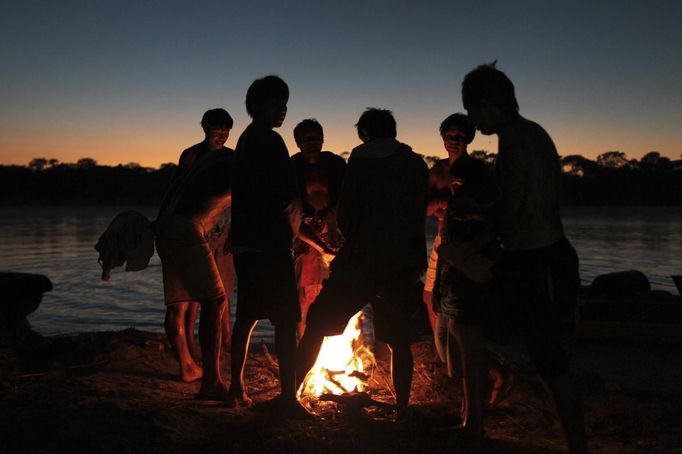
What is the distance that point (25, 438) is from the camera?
3.09 meters

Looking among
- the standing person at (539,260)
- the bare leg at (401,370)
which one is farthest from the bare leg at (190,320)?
the standing person at (539,260)

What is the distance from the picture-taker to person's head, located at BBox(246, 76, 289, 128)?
3.96m

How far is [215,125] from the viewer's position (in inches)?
211

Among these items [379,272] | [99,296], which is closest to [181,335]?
[379,272]

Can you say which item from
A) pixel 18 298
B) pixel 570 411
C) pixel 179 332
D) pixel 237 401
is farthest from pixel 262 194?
pixel 18 298

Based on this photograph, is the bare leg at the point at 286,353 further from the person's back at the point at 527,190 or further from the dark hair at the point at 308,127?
the dark hair at the point at 308,127

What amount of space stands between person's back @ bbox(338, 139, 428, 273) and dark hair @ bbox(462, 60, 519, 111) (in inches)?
32.1

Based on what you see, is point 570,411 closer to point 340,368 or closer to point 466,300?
point 466,300

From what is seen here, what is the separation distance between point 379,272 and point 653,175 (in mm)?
69578

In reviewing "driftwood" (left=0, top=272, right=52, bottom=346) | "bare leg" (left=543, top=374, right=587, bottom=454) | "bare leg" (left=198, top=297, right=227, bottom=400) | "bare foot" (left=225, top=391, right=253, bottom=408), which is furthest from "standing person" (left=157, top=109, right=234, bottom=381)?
"driftwood" (left=0, top=272, right=52, bottom=346)

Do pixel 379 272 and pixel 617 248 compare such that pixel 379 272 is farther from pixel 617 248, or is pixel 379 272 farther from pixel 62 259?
pixel 617 248

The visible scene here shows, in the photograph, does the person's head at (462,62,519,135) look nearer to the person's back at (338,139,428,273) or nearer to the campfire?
the person's back at (338,139,428,273)

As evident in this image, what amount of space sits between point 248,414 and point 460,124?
9.35ft

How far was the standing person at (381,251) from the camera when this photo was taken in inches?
153
